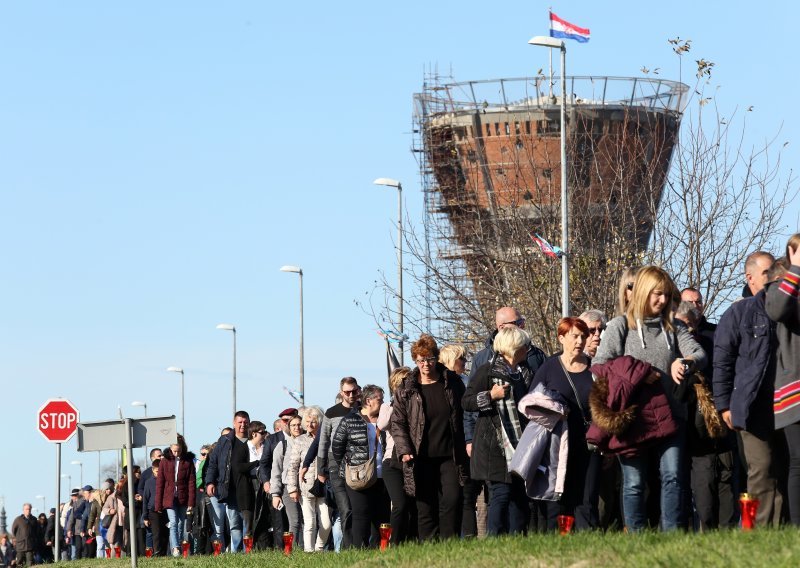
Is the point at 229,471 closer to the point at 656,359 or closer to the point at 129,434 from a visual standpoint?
the point at 129,434

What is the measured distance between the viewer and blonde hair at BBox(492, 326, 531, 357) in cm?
1334

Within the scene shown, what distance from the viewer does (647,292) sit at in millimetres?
11109

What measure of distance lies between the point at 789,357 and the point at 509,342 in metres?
3.46

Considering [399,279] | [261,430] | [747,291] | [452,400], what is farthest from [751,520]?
[399,279]

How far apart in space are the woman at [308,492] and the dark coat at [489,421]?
6.12 metres

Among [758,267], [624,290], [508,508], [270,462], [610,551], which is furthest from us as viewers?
[270,462]

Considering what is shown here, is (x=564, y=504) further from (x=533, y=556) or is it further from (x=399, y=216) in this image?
(x=399, y=216)

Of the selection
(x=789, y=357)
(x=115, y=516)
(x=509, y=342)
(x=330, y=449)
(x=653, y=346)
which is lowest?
(x=115, y=516)

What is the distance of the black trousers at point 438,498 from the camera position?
1427 centimetres

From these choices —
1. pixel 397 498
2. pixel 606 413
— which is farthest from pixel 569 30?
pixel 606 413

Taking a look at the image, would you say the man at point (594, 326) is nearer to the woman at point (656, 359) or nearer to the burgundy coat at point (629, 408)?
the woman at point (656, 359)

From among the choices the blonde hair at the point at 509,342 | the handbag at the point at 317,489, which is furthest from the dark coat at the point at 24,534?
the blonde hair at the point at 509,342

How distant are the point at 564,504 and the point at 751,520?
116 inches

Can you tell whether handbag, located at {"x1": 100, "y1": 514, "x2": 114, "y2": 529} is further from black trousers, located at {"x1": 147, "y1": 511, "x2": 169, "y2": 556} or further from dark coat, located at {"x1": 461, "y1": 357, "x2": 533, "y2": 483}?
dark coat, located at {"x1": 461, "y1": 357, "x2": 533, "y2": 483}
